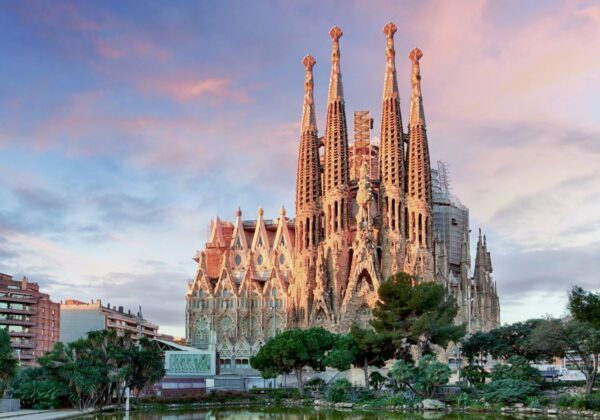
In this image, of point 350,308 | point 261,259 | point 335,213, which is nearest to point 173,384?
point 350,308

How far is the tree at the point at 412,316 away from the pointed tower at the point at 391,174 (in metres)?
23.8

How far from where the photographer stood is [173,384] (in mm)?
55188

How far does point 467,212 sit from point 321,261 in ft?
85.2

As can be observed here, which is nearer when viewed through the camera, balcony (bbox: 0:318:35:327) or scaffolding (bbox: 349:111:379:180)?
balcony (bbox: 0:318:35:327)

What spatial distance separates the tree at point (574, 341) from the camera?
45.2m

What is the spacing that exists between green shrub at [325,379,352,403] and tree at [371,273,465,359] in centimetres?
466

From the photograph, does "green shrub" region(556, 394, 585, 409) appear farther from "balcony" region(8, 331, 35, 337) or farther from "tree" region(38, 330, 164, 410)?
"balcony" region(8, 331, 35, 337)

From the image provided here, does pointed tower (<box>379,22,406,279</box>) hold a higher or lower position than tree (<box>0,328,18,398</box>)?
higher

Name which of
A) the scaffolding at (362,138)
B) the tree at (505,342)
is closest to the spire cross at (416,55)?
the scaffolding at (362,138)

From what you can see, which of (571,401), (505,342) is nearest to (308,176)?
(505,342)

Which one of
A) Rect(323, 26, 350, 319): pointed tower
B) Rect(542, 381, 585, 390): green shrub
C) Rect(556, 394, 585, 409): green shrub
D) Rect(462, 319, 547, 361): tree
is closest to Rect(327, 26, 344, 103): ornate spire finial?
Rect(323, 26, 350, 319): pointed tower

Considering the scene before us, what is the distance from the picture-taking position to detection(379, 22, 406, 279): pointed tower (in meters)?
81.4

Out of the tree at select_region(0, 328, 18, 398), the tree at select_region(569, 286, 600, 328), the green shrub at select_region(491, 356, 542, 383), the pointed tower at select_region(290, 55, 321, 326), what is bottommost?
the green shrub at select_region(491, 356, 542, 383)

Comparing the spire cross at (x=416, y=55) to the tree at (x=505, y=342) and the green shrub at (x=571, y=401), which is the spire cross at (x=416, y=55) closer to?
the tree at (x=505, y=342)
